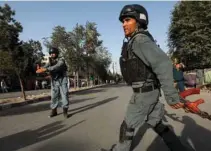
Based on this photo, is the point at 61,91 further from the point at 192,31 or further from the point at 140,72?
the point at 192,31

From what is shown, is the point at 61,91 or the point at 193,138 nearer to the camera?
the point at 193,138

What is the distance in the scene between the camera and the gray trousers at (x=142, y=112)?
13.1 ft

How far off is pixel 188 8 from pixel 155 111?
123ft

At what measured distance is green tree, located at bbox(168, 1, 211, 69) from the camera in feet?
126

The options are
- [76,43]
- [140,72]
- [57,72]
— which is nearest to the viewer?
[140,72]

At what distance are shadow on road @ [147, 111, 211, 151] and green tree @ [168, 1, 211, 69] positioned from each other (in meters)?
30.6

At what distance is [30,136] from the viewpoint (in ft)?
24.2

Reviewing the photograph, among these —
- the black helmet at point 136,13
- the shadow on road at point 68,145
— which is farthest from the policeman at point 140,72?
the shadow on road at point 68,145

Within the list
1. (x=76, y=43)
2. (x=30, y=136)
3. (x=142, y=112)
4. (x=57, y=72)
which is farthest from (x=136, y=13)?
(x=76, y=43)

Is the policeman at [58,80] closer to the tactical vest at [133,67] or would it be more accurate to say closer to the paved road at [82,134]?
the paved road at [82,134]

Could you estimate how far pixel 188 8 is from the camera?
4003cm

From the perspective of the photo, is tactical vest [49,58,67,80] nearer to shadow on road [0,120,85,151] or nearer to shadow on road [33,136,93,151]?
shadow on road [0,120,85,151]

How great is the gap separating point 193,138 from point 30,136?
2968 millimetres

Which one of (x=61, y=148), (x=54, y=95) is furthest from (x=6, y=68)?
(x=61, y=148)
